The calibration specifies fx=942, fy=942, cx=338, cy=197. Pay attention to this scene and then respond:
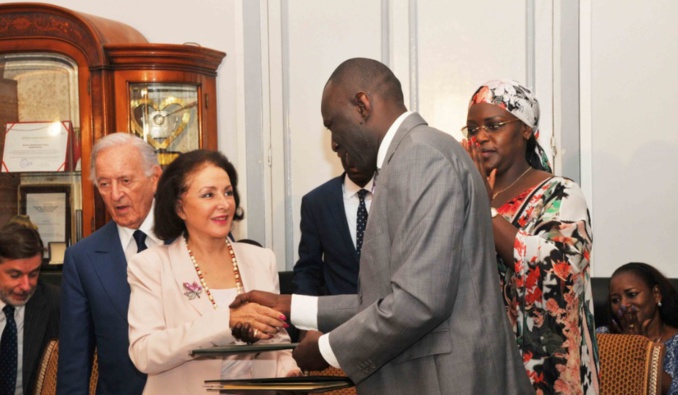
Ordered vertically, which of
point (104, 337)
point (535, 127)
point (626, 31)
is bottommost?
point (104, 337)

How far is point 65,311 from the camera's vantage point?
114 inches

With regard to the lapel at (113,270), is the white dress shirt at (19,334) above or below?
below

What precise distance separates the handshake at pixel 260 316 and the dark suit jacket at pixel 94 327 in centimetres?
54

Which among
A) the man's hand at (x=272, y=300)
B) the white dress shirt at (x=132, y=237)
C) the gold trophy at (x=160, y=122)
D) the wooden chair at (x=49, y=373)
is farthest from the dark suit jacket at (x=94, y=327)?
the gold trophy at (x=160, y=122)

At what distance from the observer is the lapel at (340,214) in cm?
410

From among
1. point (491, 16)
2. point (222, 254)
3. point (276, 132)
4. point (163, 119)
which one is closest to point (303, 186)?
point (276, 132)

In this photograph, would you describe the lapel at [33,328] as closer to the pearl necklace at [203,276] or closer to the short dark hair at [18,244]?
the short dark hair at [18,244]

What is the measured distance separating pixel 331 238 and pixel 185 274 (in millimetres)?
1493

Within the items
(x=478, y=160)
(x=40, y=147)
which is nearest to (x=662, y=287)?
(x=478, y=160)

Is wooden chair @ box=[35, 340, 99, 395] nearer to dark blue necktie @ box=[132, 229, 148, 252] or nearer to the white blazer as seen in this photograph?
dark blue necktie @ box=[132, 229, 148, 252]

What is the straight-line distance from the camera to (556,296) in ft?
8.64

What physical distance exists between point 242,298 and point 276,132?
3.49 meters

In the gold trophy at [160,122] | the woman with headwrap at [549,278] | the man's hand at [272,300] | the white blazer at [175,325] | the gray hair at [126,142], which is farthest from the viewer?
the gold trophy at [160,122]

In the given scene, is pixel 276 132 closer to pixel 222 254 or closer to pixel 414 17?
pixel 414 17
